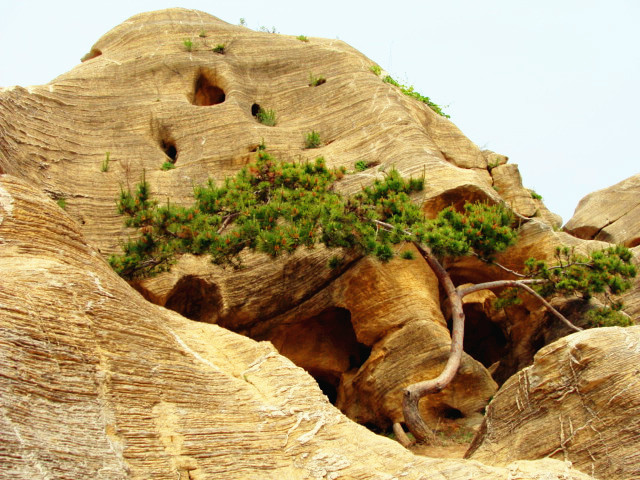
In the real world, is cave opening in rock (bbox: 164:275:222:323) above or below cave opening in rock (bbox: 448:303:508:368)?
above

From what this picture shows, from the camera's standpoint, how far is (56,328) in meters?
6.98

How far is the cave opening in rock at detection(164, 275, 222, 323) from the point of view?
46.2 ft

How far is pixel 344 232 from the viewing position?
13078 millimetres

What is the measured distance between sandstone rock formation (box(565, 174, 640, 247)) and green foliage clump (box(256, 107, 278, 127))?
1013 centimetres

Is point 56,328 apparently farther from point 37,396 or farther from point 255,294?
point 255,294

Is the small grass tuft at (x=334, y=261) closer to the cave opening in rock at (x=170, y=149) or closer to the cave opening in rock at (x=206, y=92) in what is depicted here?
the cave opening in rock at (x=170, y=149)

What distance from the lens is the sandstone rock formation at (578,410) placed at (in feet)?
28.3

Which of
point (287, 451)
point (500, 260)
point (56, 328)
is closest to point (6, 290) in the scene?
point (56, 328)

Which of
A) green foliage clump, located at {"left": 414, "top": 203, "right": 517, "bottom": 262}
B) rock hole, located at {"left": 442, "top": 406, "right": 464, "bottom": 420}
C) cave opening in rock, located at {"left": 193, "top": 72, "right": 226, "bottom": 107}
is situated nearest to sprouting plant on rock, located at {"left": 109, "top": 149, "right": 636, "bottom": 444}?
green foliage clump, located at {"left": 414, "top": 203, "right": 517, "bottom": 262}

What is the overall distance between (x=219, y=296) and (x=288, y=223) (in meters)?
1.97

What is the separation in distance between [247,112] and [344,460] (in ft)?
40.5

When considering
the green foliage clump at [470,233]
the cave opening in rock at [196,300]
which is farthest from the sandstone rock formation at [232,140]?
the green foliage clump at [470,233]

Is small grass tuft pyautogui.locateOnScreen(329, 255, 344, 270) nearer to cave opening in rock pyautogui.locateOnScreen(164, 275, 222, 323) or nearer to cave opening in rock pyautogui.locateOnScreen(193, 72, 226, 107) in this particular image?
cave opening in rock pyautogui.locateOnScreen(164, 275, 222, 323)

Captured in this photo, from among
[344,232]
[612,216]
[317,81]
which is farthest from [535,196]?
[344,232]
